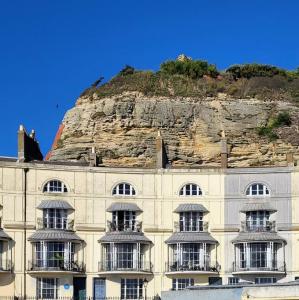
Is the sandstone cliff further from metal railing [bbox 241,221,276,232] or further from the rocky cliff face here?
metal railing [bbox 241,221,276,232]

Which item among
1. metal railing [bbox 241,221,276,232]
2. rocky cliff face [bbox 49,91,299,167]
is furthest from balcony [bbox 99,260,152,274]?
rocky cliff face [bbox 49,91,299,167]

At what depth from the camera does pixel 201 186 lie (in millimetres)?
79500

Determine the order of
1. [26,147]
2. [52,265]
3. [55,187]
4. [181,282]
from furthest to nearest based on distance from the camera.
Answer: [26,147] < [55,187] < [181,282] < [52,265]

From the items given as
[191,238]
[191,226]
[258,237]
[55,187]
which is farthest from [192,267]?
[55,187]

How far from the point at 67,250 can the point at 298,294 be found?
26150mm

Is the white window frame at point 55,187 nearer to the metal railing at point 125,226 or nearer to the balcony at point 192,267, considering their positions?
the metal railing at point 125,226

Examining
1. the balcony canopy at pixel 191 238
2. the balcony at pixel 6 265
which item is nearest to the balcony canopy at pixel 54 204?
the balcony at pixel 6 265

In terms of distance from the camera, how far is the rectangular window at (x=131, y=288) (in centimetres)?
7631

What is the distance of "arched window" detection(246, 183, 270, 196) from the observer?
79000 mm

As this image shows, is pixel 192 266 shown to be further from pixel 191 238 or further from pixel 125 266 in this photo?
pixel 125 266

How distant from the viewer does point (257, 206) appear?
7838cm

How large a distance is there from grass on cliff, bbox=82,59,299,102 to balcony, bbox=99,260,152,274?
41.3 m

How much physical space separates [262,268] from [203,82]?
46.1 m

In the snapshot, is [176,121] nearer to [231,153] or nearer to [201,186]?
[231,153]
